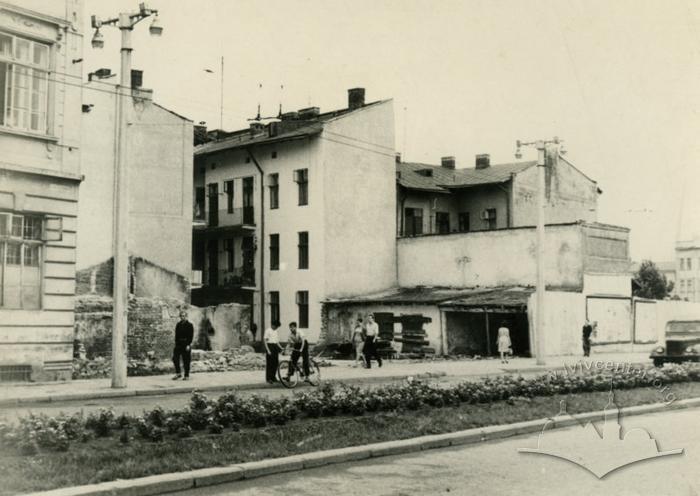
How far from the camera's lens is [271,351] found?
69.3 ft

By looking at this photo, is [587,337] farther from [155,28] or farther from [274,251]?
[155,28]

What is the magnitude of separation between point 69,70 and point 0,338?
660 cm

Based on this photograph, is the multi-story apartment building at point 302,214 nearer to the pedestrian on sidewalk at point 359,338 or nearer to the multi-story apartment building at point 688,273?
the pedestrian on sidewalk at point 359,338

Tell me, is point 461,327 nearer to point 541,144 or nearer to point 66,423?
point 541,144

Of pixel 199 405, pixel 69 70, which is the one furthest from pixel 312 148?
pixel 199 405

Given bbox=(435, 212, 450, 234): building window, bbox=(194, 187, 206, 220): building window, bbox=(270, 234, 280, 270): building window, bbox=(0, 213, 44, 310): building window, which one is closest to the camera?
bbox=(0, 213, 44, 310): building window

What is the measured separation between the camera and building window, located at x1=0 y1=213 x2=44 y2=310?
781 inches

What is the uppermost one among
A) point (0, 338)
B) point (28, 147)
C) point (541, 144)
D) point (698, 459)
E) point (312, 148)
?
point (312, 148)

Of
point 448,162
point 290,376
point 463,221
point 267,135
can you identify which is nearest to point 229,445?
point 290,376

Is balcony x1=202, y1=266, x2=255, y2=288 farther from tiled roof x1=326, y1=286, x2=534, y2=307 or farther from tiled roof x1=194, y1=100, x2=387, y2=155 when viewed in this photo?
tiled roof x1=194, y1=100, x2=387, y2=155

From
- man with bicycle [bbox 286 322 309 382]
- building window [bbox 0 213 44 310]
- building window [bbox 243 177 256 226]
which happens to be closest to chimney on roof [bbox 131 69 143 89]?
building window [bbox 243 177 256 226]

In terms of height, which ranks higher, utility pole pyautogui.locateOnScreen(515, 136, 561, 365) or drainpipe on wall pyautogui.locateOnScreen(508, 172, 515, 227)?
drainpipe on wall pyautogui.locateOnScreen(508, 172, 515, 227)

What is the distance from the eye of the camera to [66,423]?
10445 millimetres

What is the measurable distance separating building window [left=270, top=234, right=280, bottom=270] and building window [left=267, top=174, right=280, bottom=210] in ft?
5.29
